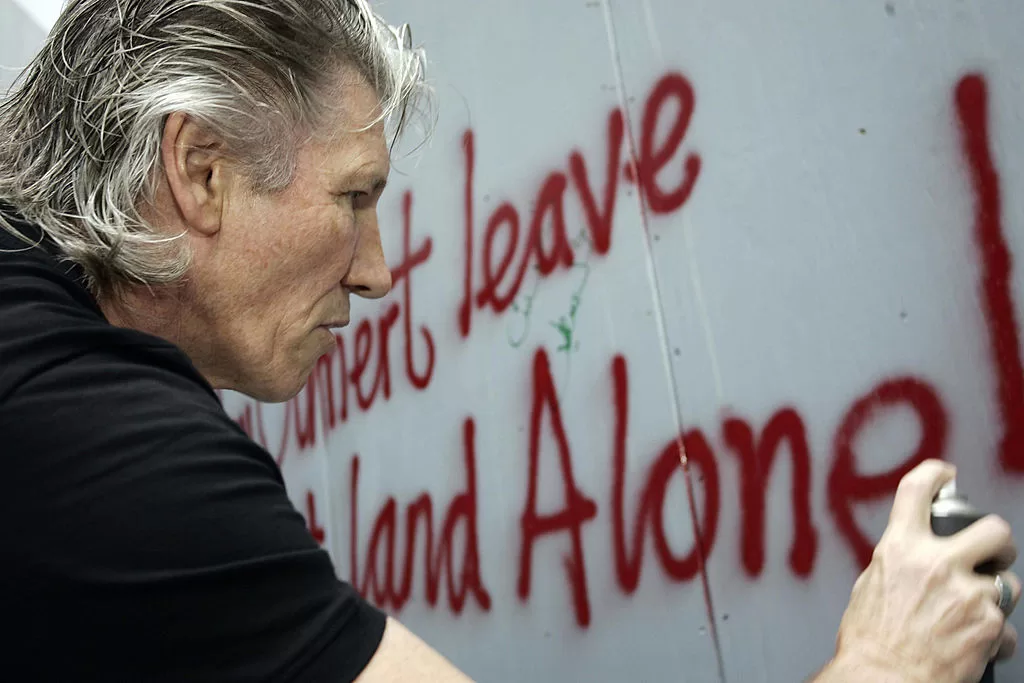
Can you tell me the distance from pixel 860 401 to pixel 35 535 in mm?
1103

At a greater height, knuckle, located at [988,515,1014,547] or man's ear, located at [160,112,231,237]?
man's ear, located at [160,112,231,237]

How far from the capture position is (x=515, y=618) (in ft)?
Result: 6.76

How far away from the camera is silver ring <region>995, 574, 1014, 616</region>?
106cm

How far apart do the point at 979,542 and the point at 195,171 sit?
36.1 inches

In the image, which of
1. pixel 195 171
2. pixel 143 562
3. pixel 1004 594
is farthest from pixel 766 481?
pixel 143 562

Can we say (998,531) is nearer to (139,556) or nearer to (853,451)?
(853,451)

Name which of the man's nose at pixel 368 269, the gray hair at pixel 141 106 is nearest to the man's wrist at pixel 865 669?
the man's nose at pixel 368 269

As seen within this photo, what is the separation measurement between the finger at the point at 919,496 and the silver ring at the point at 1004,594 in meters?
0.09


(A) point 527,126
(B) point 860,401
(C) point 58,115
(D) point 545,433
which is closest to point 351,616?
(C) point 58,115

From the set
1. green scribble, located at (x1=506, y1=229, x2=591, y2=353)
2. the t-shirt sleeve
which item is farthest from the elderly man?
green scribble, located at (x1=506, y1=229, x2=591, y2=353)

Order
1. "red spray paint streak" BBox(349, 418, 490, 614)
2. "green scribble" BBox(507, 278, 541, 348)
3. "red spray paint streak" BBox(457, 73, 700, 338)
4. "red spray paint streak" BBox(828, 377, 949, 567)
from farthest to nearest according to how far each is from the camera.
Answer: "red spray paint streak" BBox(349, 418, 490, 614) → "green scribble" BBox(507, 278, 541, 348) → "red spray paint streak" BBox(457, 73, 700, 338) → "red spray paint streak" BBox(828, 377, 949, 567)

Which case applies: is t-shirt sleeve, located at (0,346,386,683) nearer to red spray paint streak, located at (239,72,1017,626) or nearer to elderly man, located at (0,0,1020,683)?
elderly man, located at (0,0,1020,683)

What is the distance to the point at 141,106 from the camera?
3.81 feet

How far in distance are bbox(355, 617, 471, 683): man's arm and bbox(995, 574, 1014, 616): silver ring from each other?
1.81ft
